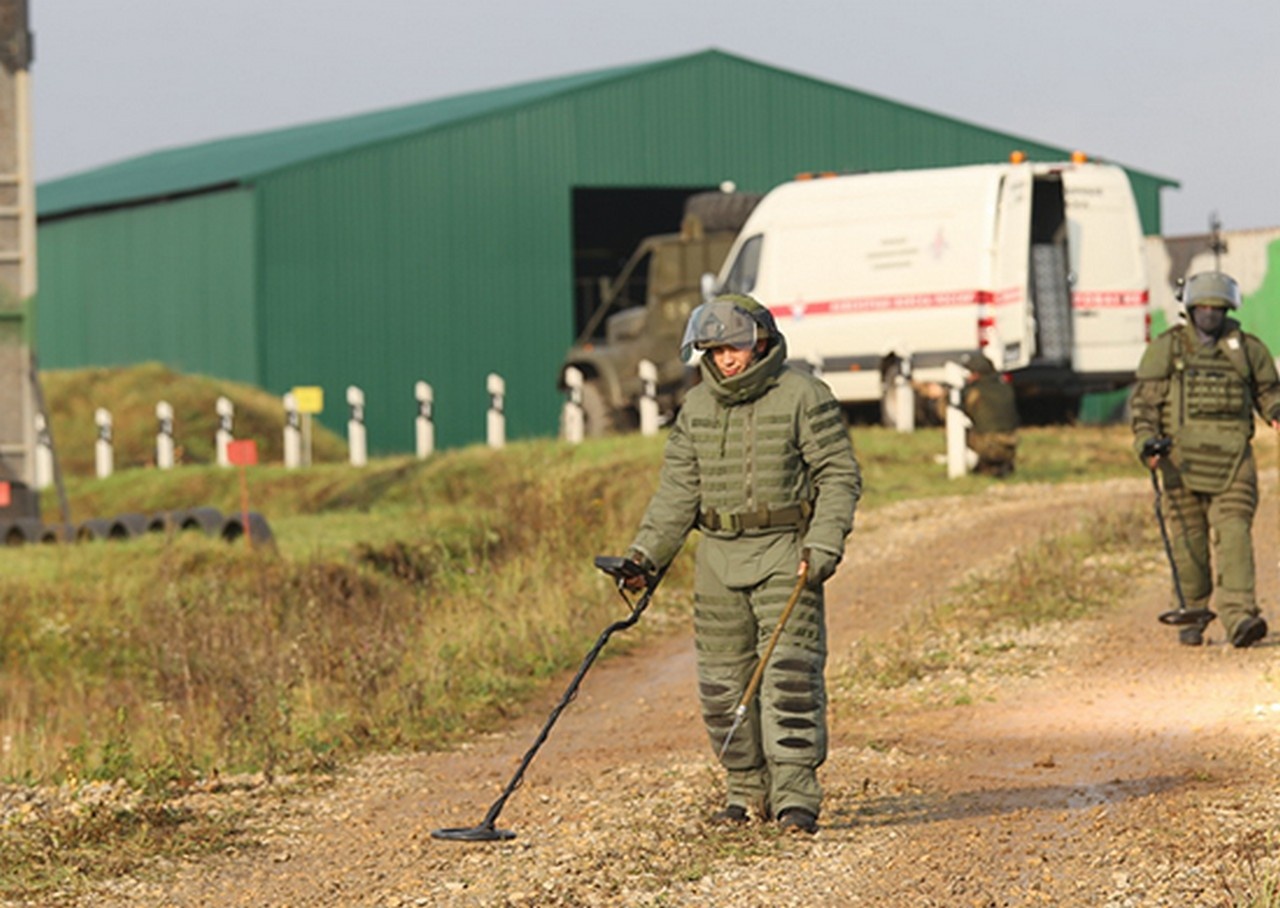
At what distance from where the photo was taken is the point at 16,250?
21.5 meters

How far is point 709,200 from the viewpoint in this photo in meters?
30.1

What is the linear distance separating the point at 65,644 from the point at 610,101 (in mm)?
22993

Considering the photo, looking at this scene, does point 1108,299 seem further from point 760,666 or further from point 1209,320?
point 760,666

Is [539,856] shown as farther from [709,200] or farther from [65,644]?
[709,200]

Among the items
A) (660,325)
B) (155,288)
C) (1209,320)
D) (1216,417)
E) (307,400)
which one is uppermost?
(155,288)

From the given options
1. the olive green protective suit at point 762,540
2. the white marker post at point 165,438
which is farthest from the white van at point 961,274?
the olive green protective suit at point 762,540

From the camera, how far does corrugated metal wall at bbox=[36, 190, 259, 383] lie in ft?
123

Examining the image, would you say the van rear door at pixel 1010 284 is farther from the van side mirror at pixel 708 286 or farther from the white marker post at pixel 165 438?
the white marker post at pixel 165 438

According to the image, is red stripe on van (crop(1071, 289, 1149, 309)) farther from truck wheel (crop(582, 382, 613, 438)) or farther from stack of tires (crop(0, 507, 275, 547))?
stack of tires (crop(0, 507, 275, 547))

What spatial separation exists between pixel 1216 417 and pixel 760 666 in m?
5.10

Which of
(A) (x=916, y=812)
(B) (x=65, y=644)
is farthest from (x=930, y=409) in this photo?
(A) (x=916, y=812)

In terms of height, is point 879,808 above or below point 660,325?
below

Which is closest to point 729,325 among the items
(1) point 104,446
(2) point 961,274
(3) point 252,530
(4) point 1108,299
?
(3) point 252,530

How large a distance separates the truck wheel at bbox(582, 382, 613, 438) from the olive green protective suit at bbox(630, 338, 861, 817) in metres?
20.6
